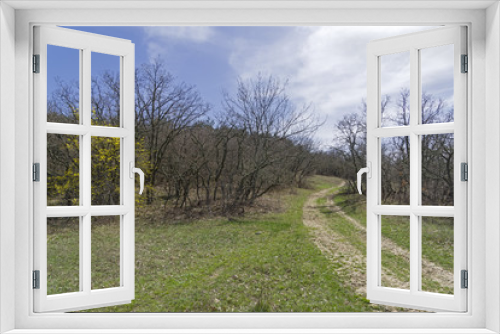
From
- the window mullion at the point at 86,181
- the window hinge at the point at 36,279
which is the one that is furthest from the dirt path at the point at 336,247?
the window hinge at the point at 36,279

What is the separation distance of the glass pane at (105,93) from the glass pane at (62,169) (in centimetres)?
48

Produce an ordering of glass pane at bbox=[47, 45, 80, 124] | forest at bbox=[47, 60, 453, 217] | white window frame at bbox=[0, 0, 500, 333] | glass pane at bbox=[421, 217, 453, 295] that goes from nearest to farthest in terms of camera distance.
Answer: white window frame at bbox=[0, 0, 500, 333], glass pane at bbox=[47, 45, 80, 124], glass pane at bbox=[421, 217, 453, 295], forest at bbox=[47, 60, 453, 217]

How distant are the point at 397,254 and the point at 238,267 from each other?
2077 millimetres

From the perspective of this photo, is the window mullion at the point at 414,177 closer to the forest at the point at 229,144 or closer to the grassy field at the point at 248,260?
the grassy field at the point at 248,260

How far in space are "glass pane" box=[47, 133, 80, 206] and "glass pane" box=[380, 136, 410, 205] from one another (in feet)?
11.1

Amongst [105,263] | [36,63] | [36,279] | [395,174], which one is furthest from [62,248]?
[395,174]

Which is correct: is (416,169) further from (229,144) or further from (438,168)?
(229,144)

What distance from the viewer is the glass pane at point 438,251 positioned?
133 inches

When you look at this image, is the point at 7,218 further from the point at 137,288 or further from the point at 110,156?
the point at 137,288

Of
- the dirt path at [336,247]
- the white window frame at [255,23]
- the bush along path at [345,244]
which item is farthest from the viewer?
A: the dirt path at [336,247]

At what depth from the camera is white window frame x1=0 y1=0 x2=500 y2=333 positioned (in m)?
1.49

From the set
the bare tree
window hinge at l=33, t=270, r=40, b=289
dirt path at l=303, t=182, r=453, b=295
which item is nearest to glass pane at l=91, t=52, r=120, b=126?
the bare tree

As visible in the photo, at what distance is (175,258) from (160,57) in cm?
293

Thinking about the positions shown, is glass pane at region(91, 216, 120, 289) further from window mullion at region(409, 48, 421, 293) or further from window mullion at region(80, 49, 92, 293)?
window mullion at region(409, 48, 421, 293)
